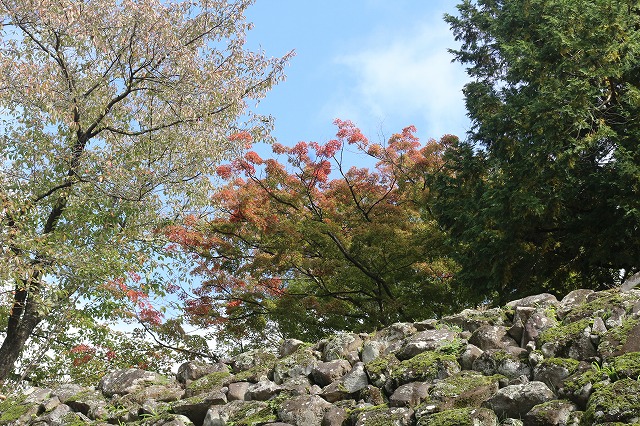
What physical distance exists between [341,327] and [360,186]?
4.46m

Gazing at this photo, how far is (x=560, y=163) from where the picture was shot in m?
12.4

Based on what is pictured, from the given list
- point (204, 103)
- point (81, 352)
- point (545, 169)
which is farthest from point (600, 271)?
point (81, 352)

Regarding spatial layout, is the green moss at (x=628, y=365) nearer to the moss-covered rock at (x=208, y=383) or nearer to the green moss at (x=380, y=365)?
the green moss at (x=380, y=365)

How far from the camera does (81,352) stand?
15.8 m

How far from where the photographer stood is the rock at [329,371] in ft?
25.3

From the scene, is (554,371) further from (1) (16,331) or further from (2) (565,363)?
(1) (16,331)

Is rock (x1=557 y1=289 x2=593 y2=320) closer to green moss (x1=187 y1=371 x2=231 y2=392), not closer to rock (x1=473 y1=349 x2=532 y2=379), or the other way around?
rock (x1=473 y1=349 x2=532 y2=379)

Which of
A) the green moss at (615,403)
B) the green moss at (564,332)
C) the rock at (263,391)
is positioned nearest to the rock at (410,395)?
the green moss at (564,332)

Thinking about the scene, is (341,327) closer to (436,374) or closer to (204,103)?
(204,103)

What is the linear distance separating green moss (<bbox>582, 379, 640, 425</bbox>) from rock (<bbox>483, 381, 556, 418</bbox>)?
1.50ft

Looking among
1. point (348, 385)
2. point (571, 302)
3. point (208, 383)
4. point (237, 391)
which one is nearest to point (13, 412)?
point (208, 383)

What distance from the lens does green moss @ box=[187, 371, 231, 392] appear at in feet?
28.5

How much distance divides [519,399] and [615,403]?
87 cm

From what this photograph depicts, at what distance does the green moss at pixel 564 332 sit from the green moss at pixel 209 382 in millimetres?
4252
